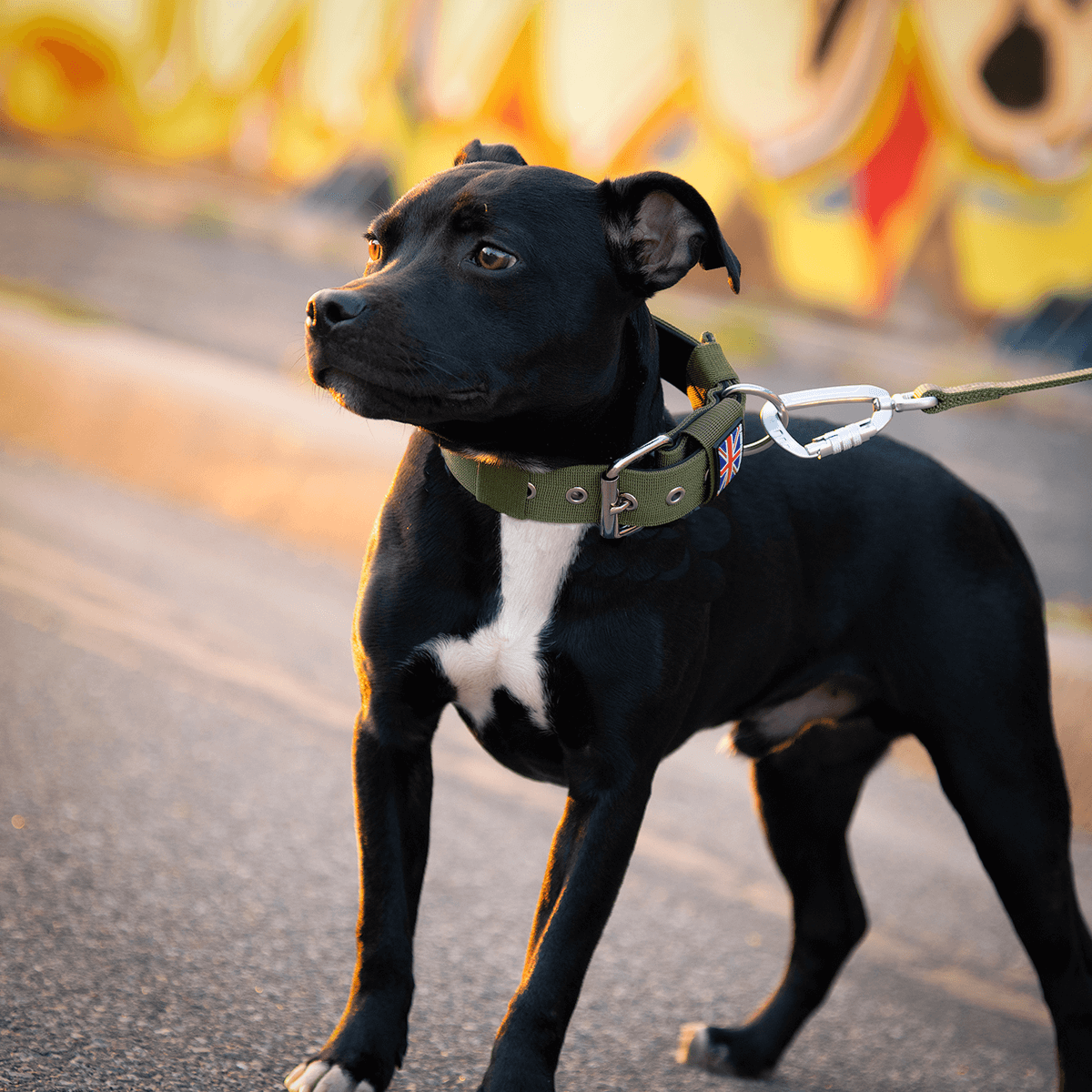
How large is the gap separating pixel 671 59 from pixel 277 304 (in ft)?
12.5

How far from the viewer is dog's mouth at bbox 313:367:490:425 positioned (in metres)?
1.85

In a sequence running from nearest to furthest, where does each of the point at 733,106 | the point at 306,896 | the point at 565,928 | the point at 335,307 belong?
1. the point at 335,307
2. the point at 565,928
3. the point at 306,896
4. the point at 733,106

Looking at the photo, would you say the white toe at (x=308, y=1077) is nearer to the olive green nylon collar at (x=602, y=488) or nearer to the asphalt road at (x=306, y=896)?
the asphalt road at (x=306, y=896)

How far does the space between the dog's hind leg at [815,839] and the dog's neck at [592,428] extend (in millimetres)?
1011

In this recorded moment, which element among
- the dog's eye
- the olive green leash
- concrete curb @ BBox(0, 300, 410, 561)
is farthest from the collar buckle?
concrete curb @ BBox(0, 300, 410, 561)

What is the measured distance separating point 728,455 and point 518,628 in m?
0.46

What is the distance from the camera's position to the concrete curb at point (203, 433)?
619cm

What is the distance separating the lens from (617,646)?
1.99 m

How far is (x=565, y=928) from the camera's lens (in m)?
1.94

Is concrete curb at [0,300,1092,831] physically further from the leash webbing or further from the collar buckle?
the collar buckle

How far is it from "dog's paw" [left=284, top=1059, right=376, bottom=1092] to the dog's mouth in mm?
1045

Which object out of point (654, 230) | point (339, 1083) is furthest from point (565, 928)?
point (654, 230)

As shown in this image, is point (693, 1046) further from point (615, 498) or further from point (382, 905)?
point (615, 498)

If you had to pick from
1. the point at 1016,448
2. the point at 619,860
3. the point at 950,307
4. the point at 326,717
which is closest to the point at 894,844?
the point at 326,717
